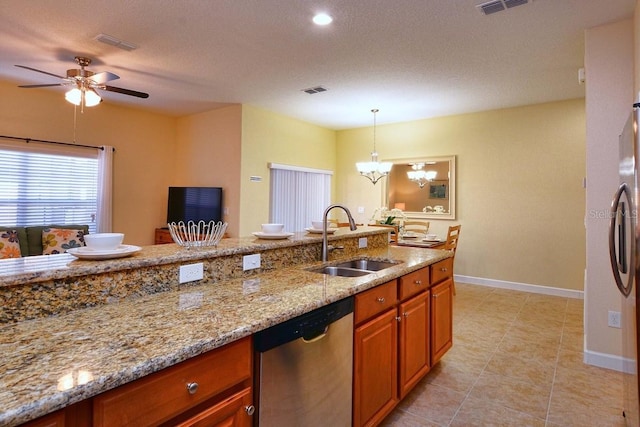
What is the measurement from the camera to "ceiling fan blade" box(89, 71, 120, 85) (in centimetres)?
329

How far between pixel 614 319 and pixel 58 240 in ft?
19.3

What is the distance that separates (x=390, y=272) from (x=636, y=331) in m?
1.09

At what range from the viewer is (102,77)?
11.1 ft

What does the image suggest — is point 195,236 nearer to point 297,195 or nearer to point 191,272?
point 191,272

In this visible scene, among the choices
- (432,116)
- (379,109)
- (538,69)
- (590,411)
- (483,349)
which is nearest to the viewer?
(590,411)

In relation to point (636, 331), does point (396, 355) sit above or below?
below

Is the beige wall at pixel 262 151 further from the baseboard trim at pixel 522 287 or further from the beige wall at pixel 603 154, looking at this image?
the beige wall at pixel 603 154

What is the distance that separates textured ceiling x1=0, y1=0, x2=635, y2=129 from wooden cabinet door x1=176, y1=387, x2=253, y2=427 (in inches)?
103

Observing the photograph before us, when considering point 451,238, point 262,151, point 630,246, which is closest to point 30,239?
point 262,151

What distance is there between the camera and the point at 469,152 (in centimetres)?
566

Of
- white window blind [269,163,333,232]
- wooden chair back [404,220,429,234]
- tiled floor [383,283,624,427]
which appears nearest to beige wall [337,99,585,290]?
wooden chair back [404,220,429,234]

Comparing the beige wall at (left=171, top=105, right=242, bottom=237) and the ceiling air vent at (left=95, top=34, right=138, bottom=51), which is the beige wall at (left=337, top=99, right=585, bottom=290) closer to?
the beige wall at (left=171, top=105, right=242, bottom=237)

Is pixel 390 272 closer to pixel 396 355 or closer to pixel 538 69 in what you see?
pixel 396 355

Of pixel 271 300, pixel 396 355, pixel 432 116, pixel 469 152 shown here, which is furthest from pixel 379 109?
pixel 271 300
